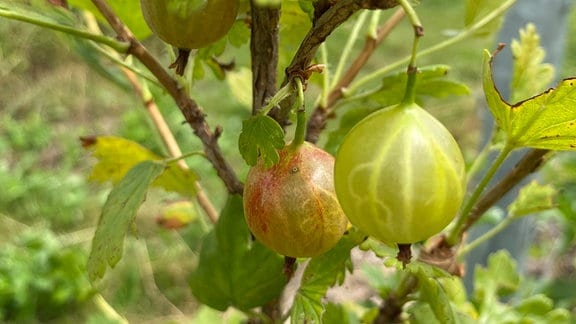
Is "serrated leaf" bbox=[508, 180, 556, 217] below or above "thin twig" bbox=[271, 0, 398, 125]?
below

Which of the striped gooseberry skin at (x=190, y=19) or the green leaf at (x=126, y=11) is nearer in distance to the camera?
the striped gooseberry skin at (x=190, y=19)

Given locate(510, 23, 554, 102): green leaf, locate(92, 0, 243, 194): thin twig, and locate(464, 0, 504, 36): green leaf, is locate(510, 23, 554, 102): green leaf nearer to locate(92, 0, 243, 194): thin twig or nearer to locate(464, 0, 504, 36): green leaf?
locate(464, 0, 504, 36): green leaf

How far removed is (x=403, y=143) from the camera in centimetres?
36

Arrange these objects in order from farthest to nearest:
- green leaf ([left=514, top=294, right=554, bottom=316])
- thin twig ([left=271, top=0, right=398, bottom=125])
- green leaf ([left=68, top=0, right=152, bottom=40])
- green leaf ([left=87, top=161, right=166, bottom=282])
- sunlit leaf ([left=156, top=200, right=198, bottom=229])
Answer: sunlit leaf ([left=156, top=200, right=198, bottom=229]) → green leaf ([left=514, top=294, right=554, bottom=316]) → green leaf ([left=68, top=0, right=152, bottom=40]) → green leaf ([left=87, top=161, right=166, bottom=282]) → thin twig ([left=271, top=0, right=398, bottom=125])

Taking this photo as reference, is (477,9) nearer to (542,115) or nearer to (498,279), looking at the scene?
(542,115)

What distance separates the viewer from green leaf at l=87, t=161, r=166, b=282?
0.46 m

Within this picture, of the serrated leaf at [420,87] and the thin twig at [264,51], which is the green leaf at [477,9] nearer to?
the serrated leaf at [420,87]

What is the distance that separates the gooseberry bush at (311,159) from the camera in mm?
362

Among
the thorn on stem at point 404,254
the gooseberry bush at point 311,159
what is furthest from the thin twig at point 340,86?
the thorn on stem at point 404,254

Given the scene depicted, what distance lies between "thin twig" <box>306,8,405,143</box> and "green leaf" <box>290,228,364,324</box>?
13 cm

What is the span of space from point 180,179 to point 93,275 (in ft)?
0.49

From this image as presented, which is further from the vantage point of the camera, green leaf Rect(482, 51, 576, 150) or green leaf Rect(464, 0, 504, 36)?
green leaf Rect(464, 0, 504, 36)

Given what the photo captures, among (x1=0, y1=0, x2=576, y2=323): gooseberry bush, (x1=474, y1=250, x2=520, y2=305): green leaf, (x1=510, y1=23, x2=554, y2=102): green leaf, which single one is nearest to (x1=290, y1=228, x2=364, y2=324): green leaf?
(x1=0, y1=0, x2=576, y2=323): gooseberry bush

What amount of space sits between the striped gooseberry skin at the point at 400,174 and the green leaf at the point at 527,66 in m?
0.28
